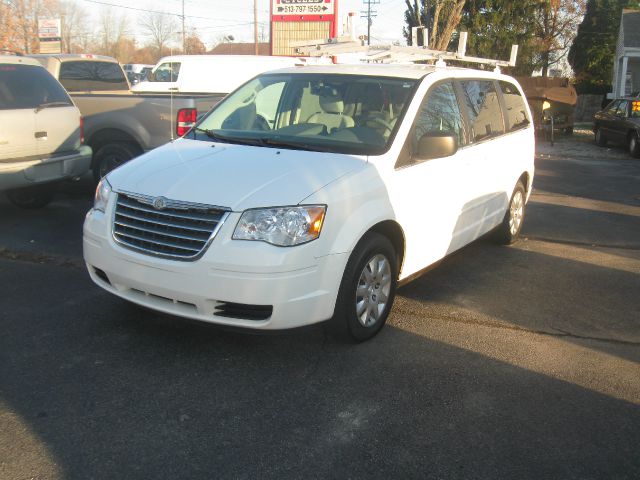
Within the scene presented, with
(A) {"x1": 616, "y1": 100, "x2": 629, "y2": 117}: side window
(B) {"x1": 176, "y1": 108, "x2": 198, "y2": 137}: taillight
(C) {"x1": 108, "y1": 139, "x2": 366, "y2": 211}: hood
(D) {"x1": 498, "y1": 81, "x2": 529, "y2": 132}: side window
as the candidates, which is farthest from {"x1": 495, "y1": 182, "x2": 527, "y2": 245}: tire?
(A) {"x1": 616, "y1": 100, "x2": 629, "y2": 117}: side window

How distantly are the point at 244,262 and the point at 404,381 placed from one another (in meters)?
1.19

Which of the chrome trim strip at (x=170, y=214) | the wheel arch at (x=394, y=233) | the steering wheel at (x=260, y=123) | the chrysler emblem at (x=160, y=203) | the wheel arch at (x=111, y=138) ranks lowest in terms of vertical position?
the wheel arch at (x=394, y=233)

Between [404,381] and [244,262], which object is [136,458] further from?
[404,381]

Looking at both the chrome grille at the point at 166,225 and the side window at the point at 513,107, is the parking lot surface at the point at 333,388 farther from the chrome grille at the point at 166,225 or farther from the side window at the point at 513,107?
the side window at the point at 513,107

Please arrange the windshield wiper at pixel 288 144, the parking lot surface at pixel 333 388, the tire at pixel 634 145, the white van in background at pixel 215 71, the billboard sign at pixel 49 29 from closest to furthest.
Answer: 1. the parking lot surface at pixel 333 388
2. the windshield wiper at pixel 288 144
3. the white van in background at pixel 215 71
4. the tire at pixel 634 145
5. the billboard sign at pixel 49 29

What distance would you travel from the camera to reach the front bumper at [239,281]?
12.2 ft

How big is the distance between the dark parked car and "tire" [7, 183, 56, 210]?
14.4 m

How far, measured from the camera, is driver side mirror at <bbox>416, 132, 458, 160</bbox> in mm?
4621

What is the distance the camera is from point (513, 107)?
7039 millimetres

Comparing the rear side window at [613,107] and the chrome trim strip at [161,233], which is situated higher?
the rear side window at [613,107]

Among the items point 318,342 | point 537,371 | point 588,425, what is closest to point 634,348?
point 537,371

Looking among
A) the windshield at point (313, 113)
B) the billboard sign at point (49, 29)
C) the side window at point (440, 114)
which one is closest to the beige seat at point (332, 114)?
the windshield at point (313, 113)

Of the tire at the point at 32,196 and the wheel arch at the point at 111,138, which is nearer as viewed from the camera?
the tire at the point at 32,196

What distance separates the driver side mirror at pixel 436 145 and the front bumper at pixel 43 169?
4670mm
